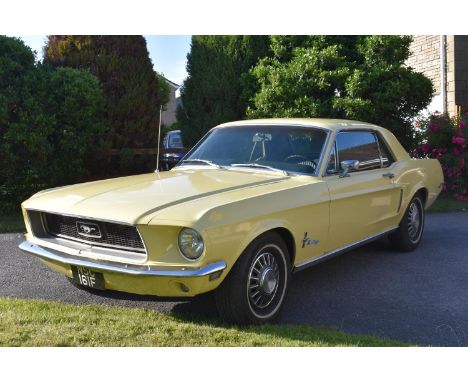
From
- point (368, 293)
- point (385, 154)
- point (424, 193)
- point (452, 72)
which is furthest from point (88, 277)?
point (452, 72)

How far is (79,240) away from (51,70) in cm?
614

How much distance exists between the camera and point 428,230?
25.5ft

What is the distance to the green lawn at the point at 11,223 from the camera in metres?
7.65

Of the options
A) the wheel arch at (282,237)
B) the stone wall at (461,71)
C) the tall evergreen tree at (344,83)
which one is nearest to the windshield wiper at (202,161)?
the wheel arch at (282,237)

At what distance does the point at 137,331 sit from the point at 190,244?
2.54ft

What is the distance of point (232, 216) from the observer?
3.58 metres

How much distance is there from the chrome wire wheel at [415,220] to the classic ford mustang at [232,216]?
611 millimetres

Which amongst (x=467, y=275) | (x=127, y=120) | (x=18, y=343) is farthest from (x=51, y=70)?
(x=467, y=275)

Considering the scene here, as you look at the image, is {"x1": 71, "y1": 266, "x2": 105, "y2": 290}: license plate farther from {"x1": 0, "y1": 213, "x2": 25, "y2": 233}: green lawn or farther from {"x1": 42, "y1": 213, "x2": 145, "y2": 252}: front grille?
{"x1": 0, "y1": 213, "x2": 25, "y2": 233}: green lawn

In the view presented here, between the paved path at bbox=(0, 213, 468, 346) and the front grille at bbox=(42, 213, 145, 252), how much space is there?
365mm

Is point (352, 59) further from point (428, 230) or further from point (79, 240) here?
point (79, 240)

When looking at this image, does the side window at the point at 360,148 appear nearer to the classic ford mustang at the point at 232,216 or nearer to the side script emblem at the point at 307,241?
the classic ford mustang at the point at 232,216

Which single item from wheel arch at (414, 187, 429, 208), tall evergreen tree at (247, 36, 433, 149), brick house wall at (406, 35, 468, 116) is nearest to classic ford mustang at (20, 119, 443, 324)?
wheel arch at (414, 187, 429, 208)

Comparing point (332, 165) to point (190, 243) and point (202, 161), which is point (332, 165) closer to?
point (202, 161)
